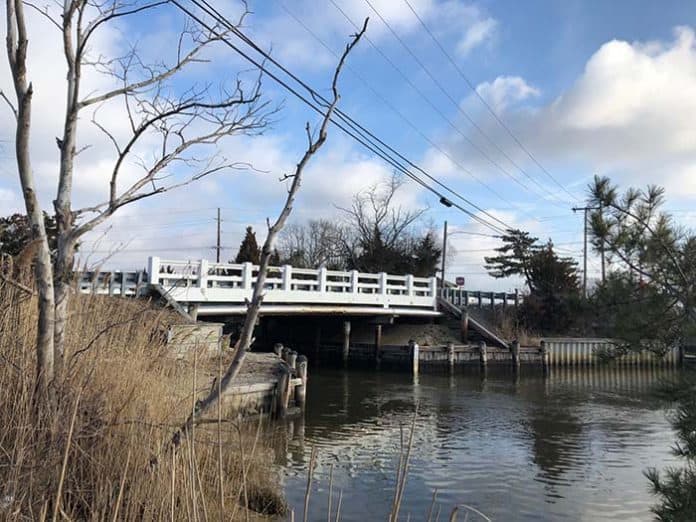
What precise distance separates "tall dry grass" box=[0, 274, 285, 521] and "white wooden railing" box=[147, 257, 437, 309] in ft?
30.5

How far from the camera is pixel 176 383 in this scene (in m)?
5.00

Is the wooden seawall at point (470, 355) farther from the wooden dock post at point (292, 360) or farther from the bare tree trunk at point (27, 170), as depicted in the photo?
the bare tree trunk at point (27, 170)

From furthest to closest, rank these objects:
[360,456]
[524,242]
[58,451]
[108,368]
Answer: [524,242] < [360,456] < [108,368] < [58,451]

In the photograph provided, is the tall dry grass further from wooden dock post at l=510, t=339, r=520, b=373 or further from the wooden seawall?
wooden dock post at l=510, t=339, r=520, b=373

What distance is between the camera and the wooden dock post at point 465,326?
2869cm

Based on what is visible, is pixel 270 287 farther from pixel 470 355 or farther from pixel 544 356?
pixel 544 356

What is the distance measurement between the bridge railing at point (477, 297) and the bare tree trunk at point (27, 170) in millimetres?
28712

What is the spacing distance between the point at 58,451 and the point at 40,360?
1.88 ft

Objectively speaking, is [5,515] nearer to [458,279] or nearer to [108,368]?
[108,368]

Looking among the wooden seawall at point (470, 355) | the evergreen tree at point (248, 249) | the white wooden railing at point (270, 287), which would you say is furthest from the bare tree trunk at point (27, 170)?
the evergreen tree at point (248, 249)

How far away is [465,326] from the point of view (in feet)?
95.0

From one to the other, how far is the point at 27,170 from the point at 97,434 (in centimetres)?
148

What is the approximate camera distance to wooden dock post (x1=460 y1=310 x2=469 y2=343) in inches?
1130

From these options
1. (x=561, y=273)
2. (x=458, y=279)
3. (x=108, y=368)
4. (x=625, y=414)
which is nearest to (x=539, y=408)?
(x=625, y=414)
